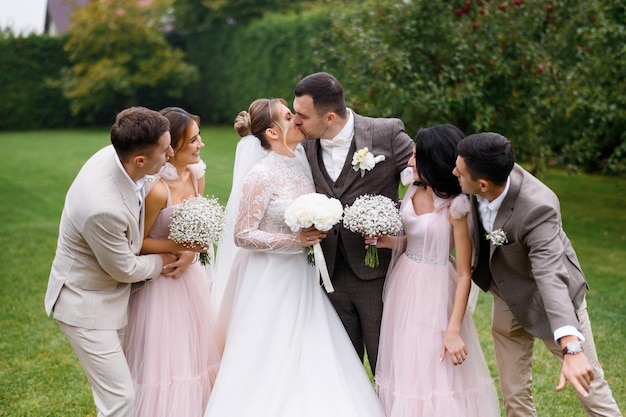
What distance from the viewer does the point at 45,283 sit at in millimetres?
8336

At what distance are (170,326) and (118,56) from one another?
27.5 m

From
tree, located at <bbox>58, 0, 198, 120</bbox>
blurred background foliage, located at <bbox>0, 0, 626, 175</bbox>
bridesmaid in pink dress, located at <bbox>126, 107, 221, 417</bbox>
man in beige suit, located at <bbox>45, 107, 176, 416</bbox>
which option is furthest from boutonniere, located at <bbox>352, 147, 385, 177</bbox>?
tree, located at <bbox>58, 0, 198, 120</bbox>

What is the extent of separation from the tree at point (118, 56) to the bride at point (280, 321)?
2634 cm

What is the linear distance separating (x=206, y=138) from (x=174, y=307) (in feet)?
71.4

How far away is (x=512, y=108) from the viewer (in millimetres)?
10055

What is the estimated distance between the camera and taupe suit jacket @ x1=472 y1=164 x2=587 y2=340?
3.35m

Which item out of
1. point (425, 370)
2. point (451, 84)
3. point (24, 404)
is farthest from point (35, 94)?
point (425, 370)

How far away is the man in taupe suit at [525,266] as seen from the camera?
10.8 ft

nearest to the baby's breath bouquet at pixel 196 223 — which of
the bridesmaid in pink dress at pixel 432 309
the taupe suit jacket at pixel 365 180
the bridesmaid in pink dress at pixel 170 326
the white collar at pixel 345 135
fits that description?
the bridesmaid in pink dress at pixel 170 326

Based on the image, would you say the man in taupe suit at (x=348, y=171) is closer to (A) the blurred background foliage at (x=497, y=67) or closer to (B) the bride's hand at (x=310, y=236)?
(B) the bride's hand at (x=310, y=236)

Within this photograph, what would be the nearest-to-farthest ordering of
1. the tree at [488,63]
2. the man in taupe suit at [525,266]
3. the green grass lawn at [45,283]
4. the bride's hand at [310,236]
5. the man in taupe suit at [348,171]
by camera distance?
the man in taupe suit at [525,266], the bride's hand at [310,236], the man in taupe suit at [348,171], the green grass lawn at [45,283], the tree at [488,63]

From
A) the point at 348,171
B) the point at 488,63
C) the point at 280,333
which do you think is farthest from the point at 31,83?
the point at 280,333

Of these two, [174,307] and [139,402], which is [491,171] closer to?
[174,307]

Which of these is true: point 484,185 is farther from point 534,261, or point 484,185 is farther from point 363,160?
point 363,160
